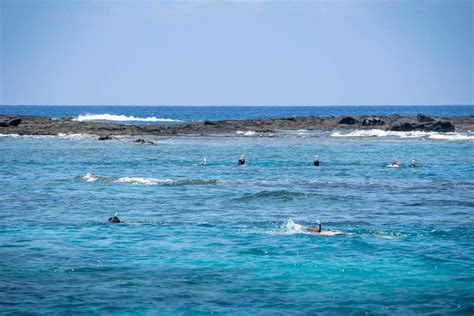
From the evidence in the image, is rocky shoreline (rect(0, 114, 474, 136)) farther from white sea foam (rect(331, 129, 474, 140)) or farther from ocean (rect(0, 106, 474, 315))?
ocean (rect(0, 106, 474, 315))

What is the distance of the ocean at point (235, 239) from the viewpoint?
68.1 ft

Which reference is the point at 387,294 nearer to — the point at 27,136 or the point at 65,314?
the point at 65,314

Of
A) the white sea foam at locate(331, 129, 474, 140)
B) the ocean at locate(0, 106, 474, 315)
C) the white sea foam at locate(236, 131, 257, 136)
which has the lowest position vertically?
the ocean at locate(0, 106, 474, 315)

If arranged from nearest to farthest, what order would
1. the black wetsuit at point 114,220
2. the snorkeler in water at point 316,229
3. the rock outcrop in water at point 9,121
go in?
1. the snorkeler in water at point 316,229
2. the black wetsuit at point 114,220
3. the rock outcrop in water at point 9,121

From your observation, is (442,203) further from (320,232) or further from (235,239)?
(235,239)

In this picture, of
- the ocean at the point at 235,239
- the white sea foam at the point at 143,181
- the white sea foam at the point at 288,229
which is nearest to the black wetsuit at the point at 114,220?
the ocean at the point at 235,239

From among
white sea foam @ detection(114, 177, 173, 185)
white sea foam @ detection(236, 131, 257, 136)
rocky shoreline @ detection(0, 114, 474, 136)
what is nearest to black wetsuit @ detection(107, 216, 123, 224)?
white sea foam @ detection(114, 177, 173, 185)

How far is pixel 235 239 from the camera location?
2848 centimetres

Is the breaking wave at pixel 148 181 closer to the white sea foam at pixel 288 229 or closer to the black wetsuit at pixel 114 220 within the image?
the black wetsuit at pixel 114 220

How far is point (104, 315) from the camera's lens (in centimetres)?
1923

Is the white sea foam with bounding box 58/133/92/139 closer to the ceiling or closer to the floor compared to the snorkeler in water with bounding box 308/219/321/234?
closer to the ceiling

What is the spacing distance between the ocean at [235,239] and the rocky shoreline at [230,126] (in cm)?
3946

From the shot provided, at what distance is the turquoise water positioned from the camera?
68.2ft

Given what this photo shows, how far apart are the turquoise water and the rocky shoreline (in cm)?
4091
